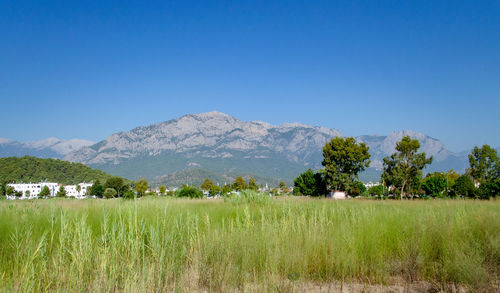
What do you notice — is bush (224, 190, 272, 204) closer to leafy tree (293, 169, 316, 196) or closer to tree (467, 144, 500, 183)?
leafy tree (293, 169, 316, 196)

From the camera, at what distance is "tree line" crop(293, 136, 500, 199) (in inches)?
1469

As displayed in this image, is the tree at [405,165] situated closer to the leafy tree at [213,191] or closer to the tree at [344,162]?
the tree at [344,162]

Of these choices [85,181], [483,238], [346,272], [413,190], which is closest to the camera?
[346,272]

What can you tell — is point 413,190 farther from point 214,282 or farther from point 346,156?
point 214,282

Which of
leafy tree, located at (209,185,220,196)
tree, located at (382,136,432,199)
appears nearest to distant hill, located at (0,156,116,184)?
leafy tree, located at (209,185,220,196)

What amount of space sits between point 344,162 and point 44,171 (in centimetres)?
12431

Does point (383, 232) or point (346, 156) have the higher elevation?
point (346, 156)

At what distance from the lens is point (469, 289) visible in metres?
3.32

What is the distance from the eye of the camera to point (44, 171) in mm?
125812

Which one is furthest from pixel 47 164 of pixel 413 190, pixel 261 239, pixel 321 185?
pixel 261 239

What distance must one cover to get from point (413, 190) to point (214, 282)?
154 ft

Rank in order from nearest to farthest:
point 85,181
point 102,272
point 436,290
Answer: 1. point 102,272
2. point 436,290
3. point 85,181

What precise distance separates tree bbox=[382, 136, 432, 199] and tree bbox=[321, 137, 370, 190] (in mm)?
5121

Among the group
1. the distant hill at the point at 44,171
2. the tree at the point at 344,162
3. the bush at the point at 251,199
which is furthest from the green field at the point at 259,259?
the distant hill at the point at 44,171
